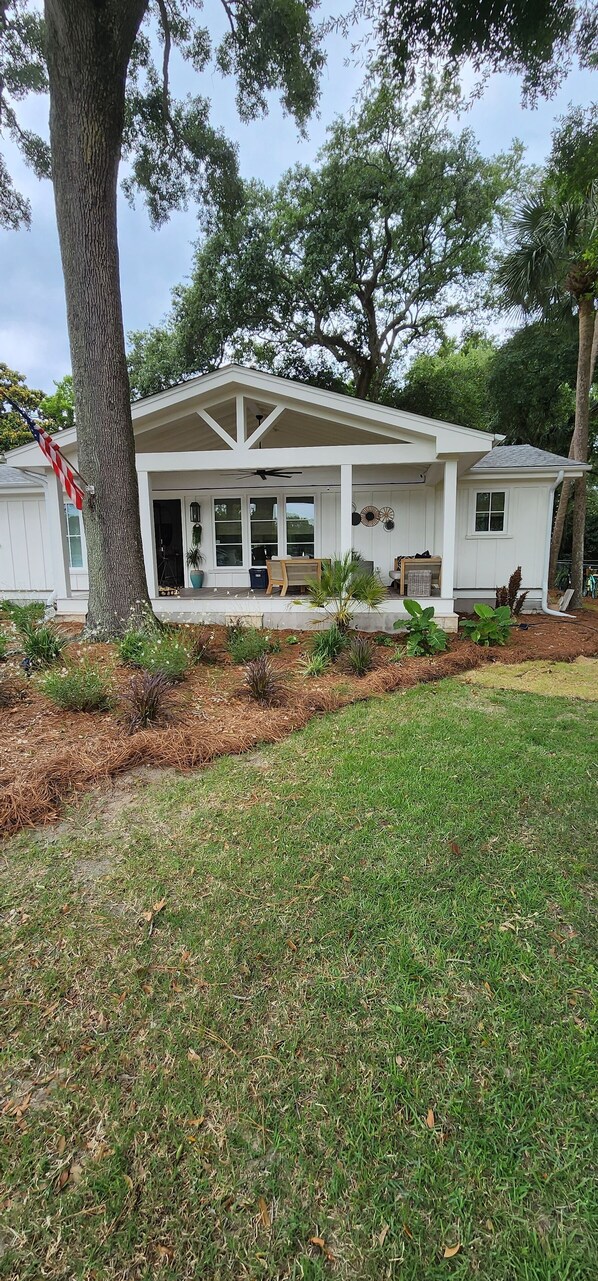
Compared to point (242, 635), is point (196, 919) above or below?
below

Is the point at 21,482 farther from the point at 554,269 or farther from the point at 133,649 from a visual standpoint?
the point at 554,269

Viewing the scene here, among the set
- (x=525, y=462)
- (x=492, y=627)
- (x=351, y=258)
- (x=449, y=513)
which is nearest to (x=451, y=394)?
(x=351, y=258)

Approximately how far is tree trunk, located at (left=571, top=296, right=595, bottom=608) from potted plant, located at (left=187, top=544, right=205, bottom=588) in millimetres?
8360

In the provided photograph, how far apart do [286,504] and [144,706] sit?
8.21 m

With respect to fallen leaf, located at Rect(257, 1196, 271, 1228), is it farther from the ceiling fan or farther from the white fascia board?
the ceiling fan

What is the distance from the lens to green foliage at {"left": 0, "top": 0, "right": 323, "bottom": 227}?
8812 millimetres

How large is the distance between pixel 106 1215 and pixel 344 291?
21.7 meters

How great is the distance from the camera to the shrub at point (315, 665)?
6.02m

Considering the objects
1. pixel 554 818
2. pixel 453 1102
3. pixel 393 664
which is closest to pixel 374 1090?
pixel 453 1102

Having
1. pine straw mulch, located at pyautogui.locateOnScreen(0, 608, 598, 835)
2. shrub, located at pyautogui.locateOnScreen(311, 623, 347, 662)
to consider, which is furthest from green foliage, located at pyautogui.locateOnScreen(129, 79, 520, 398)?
pine straw mulch, located at pyautogui.locateOnScreen(0, 608, 598, 835)

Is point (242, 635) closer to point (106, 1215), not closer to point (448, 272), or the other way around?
point (106, 1215)

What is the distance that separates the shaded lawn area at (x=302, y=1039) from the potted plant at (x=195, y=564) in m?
9.08

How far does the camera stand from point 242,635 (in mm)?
6555

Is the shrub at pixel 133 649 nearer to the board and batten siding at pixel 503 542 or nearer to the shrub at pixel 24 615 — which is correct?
the shrub at pixel 24 615
